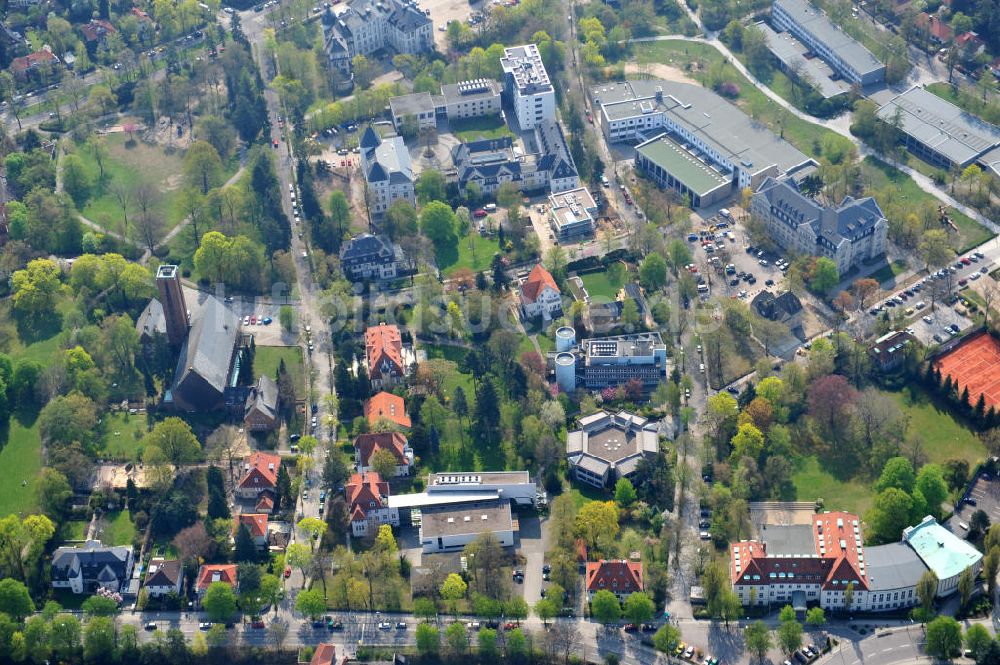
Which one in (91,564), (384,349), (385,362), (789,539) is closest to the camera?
(789,539)

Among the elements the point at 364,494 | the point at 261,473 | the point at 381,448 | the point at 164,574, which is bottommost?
the point at 164,574

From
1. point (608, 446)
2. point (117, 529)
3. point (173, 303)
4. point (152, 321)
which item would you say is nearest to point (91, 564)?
point (117, 529)

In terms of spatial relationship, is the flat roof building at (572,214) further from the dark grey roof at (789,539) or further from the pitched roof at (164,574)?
the pitched roof at (164,574)

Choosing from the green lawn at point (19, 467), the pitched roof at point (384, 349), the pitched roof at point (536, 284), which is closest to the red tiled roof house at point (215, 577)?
the green lawn at point (19, 467)

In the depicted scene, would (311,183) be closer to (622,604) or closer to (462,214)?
(462,214)

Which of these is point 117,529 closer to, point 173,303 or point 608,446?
point 173,303
